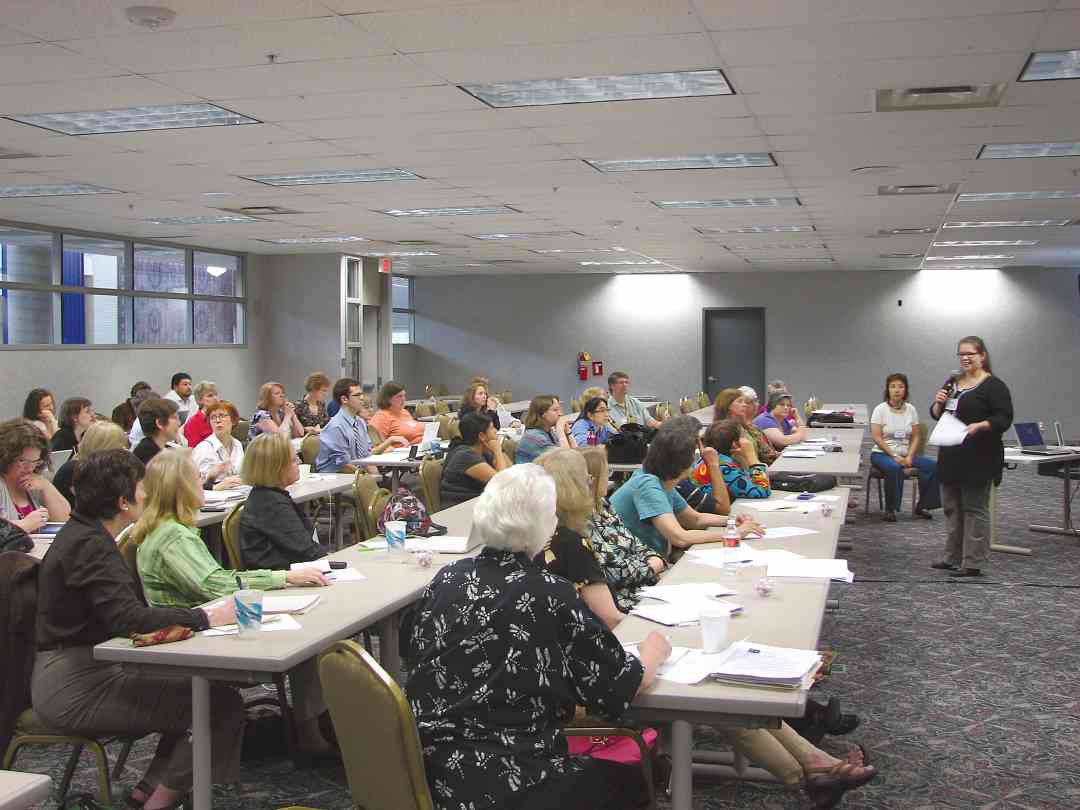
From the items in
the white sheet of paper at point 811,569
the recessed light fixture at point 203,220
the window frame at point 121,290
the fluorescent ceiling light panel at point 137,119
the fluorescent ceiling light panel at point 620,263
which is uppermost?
the fluorescent ceiling light panel at point 620,263

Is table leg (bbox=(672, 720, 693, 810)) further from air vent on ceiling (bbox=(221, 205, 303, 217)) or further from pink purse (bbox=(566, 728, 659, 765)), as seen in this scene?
air vent on ceiling (bbox=(221, 205, 303, 217))

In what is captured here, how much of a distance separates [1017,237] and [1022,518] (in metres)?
4.57

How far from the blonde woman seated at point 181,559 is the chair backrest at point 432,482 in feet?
9.95

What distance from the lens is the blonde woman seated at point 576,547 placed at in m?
3.50

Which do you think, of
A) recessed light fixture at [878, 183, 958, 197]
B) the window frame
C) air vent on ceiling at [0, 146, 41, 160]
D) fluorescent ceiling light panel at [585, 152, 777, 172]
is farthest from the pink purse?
the window frame

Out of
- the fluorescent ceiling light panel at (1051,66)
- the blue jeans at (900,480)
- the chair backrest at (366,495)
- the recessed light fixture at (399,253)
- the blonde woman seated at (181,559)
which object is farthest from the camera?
the recessed light fixture at (399,253)

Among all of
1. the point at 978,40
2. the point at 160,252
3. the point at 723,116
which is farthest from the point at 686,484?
the point at 160,252

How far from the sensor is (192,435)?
8766 mm

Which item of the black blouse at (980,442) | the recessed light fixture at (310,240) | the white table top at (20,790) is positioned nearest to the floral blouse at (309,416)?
the recessed light fixture at (310,240)

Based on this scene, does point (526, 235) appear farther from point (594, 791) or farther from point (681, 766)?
point (594, 791)

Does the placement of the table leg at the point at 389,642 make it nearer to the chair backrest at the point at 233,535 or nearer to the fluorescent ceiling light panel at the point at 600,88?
the chair backrest at the point at 233,535

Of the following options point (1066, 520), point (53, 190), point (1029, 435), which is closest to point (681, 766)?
point (1066, 520)

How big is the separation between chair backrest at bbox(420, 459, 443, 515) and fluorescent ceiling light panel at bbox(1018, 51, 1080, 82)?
13.6 ft

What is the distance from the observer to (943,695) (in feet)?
16.5
